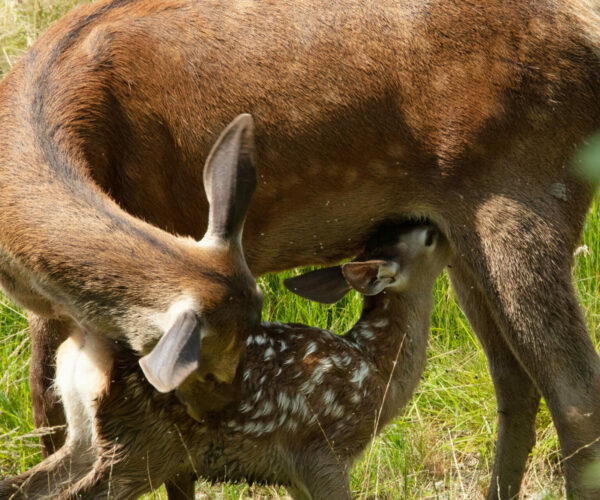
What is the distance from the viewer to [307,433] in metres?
4.49

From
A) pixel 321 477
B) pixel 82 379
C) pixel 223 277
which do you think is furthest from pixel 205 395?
pixel 321 477

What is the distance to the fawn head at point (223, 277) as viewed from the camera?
3.68 m

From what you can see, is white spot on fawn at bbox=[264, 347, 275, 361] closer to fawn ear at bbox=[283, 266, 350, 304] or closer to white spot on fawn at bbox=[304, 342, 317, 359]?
white spot on fawn at bbox=[304, 342, 317, 359]

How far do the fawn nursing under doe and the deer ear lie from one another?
1.33 ft

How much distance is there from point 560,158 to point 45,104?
1815 mm

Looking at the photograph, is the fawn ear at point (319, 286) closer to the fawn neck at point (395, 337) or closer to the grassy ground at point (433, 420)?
the fawn neck at point (395, 337)

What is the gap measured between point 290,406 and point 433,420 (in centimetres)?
122

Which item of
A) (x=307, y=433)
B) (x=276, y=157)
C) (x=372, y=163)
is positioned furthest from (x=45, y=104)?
(x=307, y=433)

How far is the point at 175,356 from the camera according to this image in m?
3.46

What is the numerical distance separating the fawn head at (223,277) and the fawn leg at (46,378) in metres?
0.78

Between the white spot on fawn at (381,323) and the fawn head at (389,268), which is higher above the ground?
the fawn head at (389,268)

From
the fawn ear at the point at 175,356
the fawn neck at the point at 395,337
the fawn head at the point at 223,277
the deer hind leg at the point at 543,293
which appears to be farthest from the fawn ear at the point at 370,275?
the fawn ear at the point at 175,356

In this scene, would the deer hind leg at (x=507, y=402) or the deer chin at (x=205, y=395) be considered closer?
the deer chin at (x=205, y=395)

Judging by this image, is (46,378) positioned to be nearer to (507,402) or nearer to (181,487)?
(181,487)
